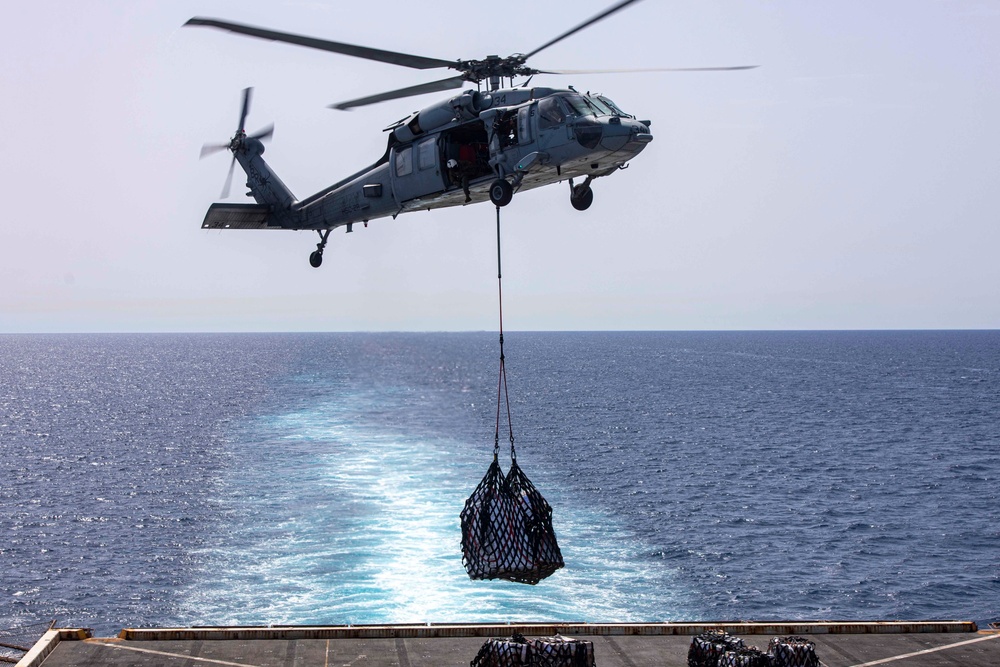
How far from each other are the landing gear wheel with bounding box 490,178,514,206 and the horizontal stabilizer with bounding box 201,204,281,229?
34.6ft

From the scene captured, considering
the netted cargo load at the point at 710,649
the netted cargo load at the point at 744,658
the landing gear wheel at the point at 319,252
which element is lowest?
the netted cargo load at the point at 710,649

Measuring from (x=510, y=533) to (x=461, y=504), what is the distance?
37292mm

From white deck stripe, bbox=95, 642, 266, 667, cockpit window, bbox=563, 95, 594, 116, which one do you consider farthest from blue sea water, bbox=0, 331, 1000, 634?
cockpit window, bbox=563, 95, 594, 116

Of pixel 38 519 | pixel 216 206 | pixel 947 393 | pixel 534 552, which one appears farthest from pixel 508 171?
pixel 947 393

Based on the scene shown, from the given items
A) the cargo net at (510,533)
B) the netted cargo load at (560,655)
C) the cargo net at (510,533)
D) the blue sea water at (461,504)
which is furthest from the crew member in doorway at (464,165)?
the blue sea water at (461,504)

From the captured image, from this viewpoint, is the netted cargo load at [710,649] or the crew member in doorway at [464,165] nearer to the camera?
the netted cargo load at [710,649]

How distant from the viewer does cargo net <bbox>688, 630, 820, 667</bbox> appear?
21.0 meters

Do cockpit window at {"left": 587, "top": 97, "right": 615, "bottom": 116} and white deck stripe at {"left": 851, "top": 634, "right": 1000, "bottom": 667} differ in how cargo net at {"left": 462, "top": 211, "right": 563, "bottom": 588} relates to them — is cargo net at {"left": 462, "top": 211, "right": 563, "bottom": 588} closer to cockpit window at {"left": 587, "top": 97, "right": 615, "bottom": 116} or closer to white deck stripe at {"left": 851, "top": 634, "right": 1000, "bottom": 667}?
cockpit window at {"left": 587, "top": 97, "right": 615, "bottom": 116}

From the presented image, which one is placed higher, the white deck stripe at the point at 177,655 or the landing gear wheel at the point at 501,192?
the landing gear wheel at the point at 501,192

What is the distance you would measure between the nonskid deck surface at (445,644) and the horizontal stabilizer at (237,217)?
1113cm

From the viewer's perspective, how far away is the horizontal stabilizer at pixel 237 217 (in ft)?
93.7

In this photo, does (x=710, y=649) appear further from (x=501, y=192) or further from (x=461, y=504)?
(x=461, y=504)

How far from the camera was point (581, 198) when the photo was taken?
22312 mm

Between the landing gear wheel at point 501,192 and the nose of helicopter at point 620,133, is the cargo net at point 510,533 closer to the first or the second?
the landing gear wheel at point 501,192
